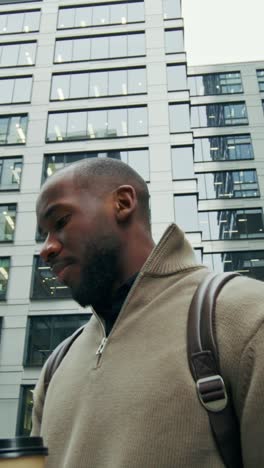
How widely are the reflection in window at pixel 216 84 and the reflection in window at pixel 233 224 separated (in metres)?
10.2

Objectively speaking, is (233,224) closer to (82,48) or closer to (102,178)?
(82,48)

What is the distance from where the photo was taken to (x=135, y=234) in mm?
1955

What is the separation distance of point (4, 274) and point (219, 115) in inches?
756

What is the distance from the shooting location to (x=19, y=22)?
2742 centimetres

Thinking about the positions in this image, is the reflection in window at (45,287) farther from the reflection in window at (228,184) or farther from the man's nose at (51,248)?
the man's nose at (51,248)

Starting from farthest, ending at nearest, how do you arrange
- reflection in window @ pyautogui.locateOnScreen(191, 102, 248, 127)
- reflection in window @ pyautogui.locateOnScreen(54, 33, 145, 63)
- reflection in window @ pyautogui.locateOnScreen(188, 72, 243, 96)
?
1. reflection in window @ pyautogui.locateOnScreen(188, 72, 243, 96)
2. reflection in window @ pyautogui.locateOnScreen(191, 102, 248, 127)
3. reflection in window @ pyautogui.locateOnScreen(54, 33, 145, 63)

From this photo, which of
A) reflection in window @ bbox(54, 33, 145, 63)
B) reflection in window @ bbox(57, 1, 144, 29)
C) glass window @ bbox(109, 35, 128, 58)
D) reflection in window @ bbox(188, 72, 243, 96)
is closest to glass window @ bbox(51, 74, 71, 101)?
reflection in window @ bbox(54, 33, 145, 63)

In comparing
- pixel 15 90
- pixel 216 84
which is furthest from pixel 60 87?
pixel 216 84

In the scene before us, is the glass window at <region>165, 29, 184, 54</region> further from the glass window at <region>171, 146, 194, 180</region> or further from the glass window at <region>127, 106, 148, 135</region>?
the glass window at <region>171, 146, 194, 180</region>

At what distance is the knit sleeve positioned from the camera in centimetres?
116

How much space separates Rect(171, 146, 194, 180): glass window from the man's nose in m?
19.7

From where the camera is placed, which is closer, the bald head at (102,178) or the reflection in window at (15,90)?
the bald head at (102,178)

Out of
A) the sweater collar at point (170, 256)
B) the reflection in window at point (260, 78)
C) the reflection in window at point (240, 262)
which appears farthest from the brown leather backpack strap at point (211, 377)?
the reflection in window at point (260, 78)

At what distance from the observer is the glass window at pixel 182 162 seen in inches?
840
